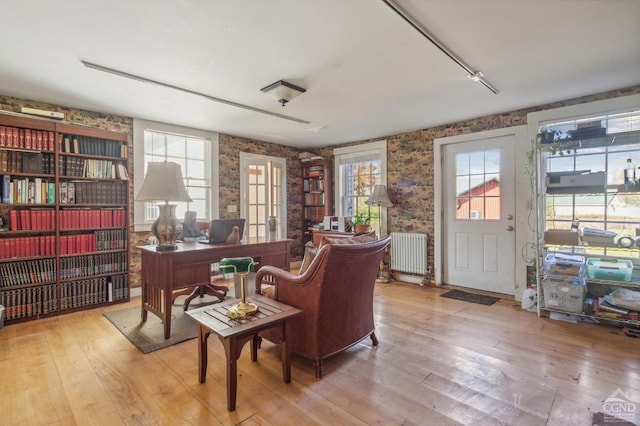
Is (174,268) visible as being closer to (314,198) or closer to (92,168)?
(92,168)

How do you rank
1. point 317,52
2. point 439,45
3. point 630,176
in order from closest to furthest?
point 439,45 < point 317,52 < point 630,176

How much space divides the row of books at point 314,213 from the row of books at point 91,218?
10.9 ft

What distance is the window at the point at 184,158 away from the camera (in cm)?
428

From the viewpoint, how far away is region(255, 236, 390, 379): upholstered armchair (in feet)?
6.98

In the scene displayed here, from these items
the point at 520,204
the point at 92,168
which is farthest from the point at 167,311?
the point at 520,204

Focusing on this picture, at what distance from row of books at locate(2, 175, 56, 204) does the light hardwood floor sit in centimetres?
133

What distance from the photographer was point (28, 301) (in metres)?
3.29

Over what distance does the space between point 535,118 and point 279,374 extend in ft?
13.3

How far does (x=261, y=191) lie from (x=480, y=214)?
3.65m

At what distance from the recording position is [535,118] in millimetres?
3766

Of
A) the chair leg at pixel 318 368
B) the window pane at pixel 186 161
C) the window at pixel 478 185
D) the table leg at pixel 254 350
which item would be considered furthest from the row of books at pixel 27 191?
the window at pixel 478 185

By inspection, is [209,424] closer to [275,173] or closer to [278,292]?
[278,292]

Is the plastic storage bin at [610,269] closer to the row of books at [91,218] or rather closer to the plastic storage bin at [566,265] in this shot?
the plastic storage bin at [566,265]

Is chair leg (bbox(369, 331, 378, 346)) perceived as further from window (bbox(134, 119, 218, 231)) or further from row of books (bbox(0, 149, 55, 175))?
row of books (bbox(0, 149, 55, 175))
